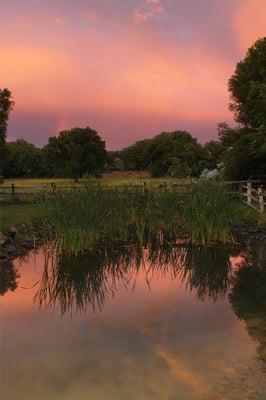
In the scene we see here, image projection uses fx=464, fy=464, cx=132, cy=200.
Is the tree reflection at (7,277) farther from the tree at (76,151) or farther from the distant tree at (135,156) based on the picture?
the distant tree at (135,156)

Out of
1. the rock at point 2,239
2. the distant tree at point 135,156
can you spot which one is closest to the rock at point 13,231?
the rock at point 2,239

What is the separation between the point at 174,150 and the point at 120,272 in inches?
3232

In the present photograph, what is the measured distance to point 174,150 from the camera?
9188cm

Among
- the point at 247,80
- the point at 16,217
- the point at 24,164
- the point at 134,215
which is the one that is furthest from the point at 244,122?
the point at 24,164

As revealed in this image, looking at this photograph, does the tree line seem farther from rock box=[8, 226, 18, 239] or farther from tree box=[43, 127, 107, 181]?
rock box=[8, 226, 18, 239]

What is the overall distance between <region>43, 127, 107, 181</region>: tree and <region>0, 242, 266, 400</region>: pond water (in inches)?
2392

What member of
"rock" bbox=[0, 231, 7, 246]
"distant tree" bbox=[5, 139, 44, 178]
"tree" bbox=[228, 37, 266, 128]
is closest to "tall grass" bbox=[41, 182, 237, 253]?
"rock" bbox=[0, 231, 7, 246]

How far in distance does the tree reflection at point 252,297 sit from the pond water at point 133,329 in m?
0.02

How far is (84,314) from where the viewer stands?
7980 mm

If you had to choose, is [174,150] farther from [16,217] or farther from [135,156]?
[16,217]

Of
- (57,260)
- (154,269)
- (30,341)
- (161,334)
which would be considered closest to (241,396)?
(161,334)

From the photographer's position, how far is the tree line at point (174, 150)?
28.8 meters

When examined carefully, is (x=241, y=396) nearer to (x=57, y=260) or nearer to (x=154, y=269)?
(x=154, y=269)

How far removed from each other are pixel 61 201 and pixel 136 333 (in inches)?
261
